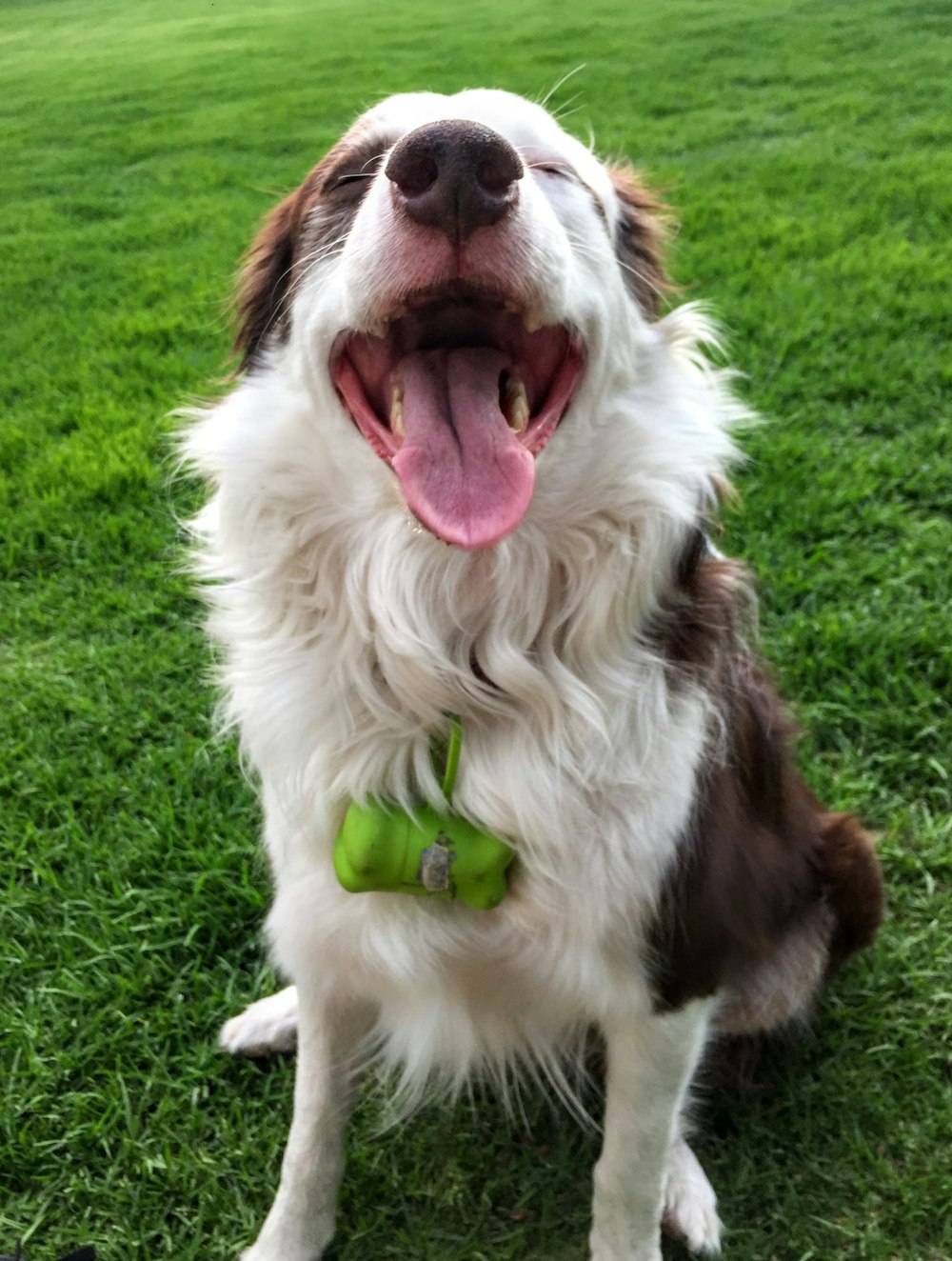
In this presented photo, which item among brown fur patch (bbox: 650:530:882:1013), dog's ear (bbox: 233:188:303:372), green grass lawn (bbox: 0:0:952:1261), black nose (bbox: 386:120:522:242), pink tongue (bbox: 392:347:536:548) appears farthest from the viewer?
green grass lawn (bbox: 0:0:952:1261)

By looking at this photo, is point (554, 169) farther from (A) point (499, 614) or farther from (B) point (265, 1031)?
(B) point (265, 1031)

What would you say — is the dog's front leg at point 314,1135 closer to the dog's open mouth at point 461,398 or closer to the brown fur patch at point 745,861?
the brown fur patch at point 745,861

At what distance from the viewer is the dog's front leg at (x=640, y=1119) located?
1872 millimetres

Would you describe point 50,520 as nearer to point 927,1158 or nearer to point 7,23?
point 927,1158

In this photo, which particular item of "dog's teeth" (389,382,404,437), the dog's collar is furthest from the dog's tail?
"dog's teeth" (389,382,404,437)

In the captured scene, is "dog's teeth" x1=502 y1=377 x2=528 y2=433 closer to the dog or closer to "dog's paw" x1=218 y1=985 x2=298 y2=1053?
the dog

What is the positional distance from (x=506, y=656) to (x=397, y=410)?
1.45 feet

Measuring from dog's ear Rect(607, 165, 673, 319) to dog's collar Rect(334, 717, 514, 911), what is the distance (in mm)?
947

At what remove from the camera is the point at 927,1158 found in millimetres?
2287

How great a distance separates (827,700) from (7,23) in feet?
66.2

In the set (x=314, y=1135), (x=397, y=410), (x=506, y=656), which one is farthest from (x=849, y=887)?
(x=397, y=410)

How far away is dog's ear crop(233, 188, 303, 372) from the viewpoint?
2.03 metres

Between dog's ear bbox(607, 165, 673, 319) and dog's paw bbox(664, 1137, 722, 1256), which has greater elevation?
dog's ear bbox(607, 165, 673, 319)

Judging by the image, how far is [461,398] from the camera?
5.66 feet
